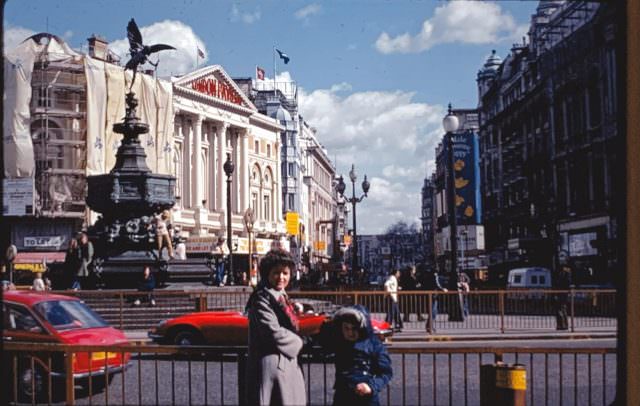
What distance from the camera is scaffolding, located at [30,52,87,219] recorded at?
789 centimetres

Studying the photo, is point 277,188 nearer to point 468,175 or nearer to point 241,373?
point 468,175

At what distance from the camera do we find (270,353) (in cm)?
619

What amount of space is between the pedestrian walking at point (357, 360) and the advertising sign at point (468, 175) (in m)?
1.83

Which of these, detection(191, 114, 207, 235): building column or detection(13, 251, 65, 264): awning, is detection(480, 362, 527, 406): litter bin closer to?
detection(191, 114, 207, 235): building column

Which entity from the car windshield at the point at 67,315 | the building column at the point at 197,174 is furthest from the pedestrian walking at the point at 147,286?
the building column at the point at 197,174

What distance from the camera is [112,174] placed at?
45.4 feet

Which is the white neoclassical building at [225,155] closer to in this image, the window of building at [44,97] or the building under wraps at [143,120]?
the building under wraps at [143,120]

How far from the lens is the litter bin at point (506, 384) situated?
725 centimetres

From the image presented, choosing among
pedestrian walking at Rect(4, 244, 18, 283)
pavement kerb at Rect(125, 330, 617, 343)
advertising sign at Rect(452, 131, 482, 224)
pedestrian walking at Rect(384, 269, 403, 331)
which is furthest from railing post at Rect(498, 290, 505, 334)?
pedestrian walking at Rect(4, 244, 18, 283)

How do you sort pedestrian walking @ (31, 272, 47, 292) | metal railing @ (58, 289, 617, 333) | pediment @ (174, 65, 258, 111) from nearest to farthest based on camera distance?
1. pediment @ (174, 65, 258, 111)
2. pedestrian walking @ (31, 272, 47, 292)
3. metal railing @ (58, 289, 617, 333)

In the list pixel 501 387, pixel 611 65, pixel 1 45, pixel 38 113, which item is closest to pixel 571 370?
pixel 501 387

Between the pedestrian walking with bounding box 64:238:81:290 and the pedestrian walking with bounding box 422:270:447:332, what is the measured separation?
944cm

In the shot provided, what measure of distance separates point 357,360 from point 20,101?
3.47 metres

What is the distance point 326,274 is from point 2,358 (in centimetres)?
611
